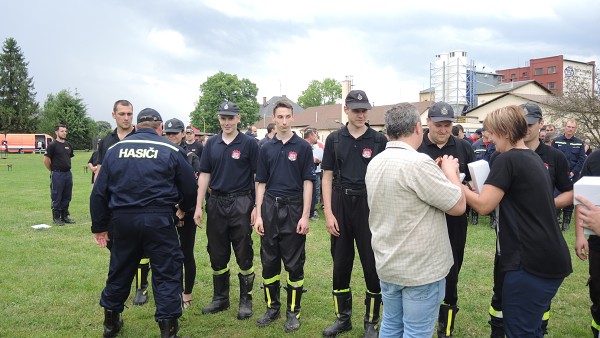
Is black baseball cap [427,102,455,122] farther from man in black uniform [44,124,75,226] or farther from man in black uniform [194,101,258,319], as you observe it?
man in black uniform [44,124,75,226]

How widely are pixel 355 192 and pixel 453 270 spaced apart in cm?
120

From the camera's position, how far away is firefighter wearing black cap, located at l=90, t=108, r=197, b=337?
3.90m

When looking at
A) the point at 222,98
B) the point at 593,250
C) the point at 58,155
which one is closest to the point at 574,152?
the point at 593,250

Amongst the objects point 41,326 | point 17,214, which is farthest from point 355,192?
point 17,214

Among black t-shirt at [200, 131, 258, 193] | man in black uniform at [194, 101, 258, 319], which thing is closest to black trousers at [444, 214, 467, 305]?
man in black uniform at [194, 101, 258, 319]

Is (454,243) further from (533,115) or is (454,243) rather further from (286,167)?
(286,167)

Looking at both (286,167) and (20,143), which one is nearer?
(286,167)

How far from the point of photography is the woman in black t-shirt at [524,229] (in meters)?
2.75

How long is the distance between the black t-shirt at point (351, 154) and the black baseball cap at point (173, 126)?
226 cm

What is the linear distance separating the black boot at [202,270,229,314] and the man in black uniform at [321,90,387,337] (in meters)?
1.42

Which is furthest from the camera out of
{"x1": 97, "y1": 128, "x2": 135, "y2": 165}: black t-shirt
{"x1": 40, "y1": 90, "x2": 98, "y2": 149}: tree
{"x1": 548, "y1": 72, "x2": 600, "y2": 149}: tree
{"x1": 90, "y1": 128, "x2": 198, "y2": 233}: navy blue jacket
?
{"x1": 40, "y1": 90, "x2": 98, "y2": 149}: tree

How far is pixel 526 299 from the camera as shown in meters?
2.79

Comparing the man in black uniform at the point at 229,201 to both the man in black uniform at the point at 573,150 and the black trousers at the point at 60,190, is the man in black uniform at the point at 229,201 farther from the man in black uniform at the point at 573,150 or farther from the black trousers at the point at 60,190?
the man in black uniform at the point at 573,150

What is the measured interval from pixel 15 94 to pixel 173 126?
221ft
